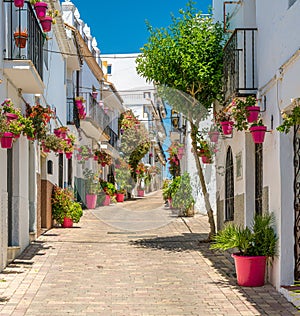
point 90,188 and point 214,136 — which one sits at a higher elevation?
point 214,136

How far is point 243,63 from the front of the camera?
10.8m

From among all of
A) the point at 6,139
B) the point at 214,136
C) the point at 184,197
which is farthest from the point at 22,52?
the point at 184,197

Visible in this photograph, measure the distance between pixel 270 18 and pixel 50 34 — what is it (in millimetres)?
9451

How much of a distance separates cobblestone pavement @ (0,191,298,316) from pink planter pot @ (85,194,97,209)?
939 centimetres

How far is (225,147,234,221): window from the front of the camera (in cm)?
1359

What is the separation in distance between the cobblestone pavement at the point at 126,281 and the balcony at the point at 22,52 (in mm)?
3417

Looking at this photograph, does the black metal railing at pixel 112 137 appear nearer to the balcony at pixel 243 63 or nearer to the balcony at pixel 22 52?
the balcony at pixel 22 52

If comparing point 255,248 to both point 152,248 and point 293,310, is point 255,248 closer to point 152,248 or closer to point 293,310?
point 293,310

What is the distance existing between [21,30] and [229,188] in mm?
5796

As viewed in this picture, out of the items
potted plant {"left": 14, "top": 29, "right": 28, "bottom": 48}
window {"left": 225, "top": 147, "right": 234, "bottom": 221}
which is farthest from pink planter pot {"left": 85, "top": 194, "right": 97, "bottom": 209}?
potted plant {"left": 14, "top": 29, "right": 28, "bottom": 48}

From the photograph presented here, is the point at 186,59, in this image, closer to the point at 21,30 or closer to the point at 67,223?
the point at 21,30

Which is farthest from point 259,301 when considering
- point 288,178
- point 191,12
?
point 191,12

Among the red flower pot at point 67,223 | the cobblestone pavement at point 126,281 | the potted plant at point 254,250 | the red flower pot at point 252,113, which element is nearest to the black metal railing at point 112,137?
the red flower pot at point 67,223

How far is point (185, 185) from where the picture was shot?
23188mm
